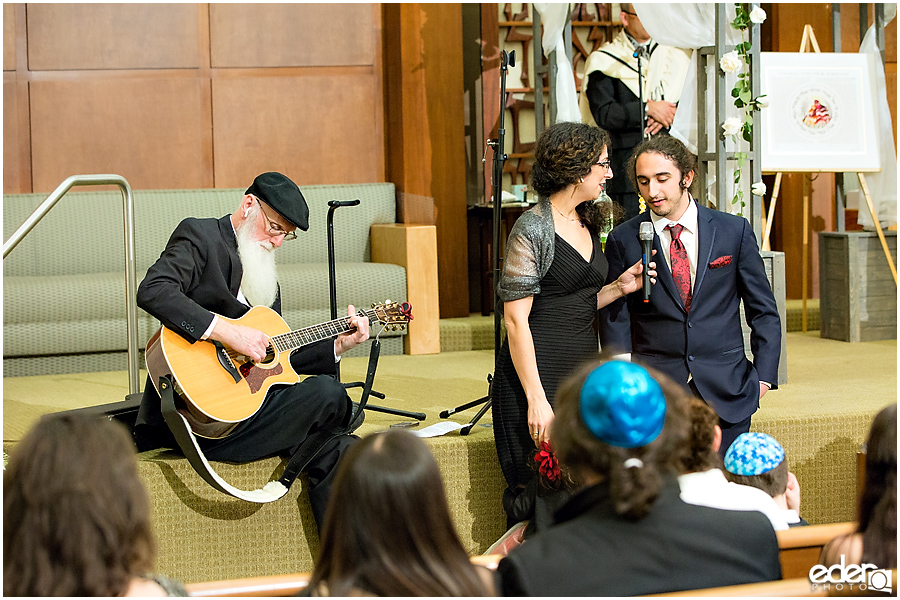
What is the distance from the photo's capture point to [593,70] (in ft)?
18.3

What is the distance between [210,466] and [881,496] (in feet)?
6.76

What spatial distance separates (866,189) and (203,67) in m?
4.01

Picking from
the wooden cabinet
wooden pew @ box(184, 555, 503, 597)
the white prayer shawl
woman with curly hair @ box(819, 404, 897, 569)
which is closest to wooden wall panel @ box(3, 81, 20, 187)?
the wooden cabinet

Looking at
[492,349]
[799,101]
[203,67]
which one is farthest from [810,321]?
[203,67]

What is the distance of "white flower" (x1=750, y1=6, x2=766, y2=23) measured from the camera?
13.4ft

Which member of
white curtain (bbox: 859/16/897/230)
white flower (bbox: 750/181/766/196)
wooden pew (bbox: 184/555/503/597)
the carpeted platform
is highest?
white curtain (bbox: 859/16/897/230)

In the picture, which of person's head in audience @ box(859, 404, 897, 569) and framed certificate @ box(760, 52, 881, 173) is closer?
person's head in audience @ box(859, 404, 897, 569)

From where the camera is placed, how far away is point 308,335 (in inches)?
123

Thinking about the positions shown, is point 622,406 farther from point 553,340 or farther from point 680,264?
point 680,264

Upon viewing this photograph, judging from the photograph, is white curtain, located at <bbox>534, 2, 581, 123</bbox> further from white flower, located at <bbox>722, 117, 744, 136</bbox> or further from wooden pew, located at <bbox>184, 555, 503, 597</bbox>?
wooden pew, located at <bbox>184, 555, 503, 597</bbox>

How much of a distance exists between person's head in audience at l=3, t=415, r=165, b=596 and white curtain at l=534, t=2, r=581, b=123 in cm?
392

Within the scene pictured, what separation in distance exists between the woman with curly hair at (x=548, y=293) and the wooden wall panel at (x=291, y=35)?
11.5 ft

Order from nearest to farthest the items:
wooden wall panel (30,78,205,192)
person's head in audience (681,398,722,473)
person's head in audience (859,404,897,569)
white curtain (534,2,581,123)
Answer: person's head in audience (859,404,897,569) → person's head in audience (681,398,722,473) → white curtain (534,2,581,123) → wooden wall panel (30,78,205,192)

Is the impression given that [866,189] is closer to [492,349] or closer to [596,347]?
[492,349]
